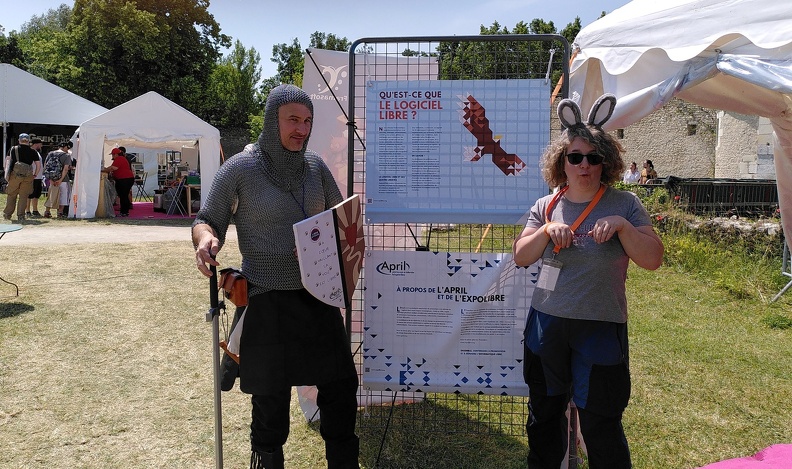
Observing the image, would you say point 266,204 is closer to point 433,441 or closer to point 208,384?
point 433,441

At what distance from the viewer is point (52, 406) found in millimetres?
4152

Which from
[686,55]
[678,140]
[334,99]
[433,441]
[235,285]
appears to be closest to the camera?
[235,285]

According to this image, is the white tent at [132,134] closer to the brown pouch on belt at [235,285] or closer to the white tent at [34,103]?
the white tent at [34,103]

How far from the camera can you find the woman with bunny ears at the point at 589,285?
241cm

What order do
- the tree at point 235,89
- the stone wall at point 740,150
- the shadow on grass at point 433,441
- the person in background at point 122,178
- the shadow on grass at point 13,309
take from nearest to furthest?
the shadow on grass at point 433,441, the shadow on grass at point 13,309, the person in background at point 122,178, the stone wall at point 740,150, the tree at point 235,89

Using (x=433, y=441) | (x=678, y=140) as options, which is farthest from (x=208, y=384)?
(x=678, y=140)

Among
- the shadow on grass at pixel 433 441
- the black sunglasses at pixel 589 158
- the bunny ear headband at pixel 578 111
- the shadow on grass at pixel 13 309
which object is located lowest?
the shadow on grass at pixel 433 441

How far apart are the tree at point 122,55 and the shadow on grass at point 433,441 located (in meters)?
34.7

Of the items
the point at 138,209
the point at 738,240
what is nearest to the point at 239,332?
the point at 738,240

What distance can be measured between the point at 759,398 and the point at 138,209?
54.4 feet

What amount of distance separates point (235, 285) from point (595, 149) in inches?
58.5

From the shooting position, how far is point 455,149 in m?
3.21

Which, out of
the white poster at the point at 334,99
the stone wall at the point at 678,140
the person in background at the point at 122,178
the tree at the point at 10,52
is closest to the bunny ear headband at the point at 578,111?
the white poster at the point at 334,99

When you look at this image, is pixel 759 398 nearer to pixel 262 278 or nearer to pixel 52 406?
pixel 262 278
